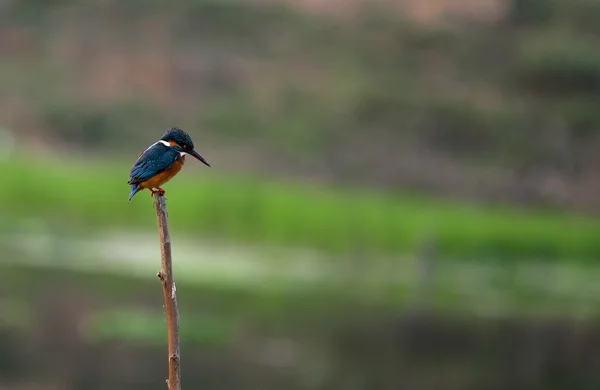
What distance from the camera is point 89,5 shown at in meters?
47.3

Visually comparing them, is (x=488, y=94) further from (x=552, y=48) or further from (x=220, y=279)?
(x=220, y=279)

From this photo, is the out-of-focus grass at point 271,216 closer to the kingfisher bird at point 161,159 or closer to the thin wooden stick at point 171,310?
the kingfisher bird at point 161,159

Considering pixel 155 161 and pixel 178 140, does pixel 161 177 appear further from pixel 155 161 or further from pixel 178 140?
pixel 178 140

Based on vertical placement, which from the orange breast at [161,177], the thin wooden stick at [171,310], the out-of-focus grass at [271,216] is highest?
the out-of-focus grass at [271,216]

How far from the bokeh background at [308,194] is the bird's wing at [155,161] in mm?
8414

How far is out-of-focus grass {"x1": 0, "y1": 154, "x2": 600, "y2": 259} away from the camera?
2923 cm

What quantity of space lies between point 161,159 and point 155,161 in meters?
0.03

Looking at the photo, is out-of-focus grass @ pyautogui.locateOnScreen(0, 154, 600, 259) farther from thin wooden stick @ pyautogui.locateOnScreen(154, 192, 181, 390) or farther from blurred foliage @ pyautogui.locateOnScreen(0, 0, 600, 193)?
thin wooden stick @ pyautogui.locateOnScreen(154, 192, 181, 390)

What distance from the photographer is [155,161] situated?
8.05 meters

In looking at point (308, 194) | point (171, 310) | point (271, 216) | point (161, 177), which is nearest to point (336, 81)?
point (308, 194)

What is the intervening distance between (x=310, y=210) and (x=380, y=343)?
12.2 meters

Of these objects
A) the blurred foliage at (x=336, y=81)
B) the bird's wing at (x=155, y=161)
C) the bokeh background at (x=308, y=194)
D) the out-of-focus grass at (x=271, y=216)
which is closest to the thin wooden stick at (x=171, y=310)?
the bird's wing at (x=155, y=161)

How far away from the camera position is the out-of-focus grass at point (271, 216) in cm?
2923

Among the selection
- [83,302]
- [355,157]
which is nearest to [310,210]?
[355,157]
